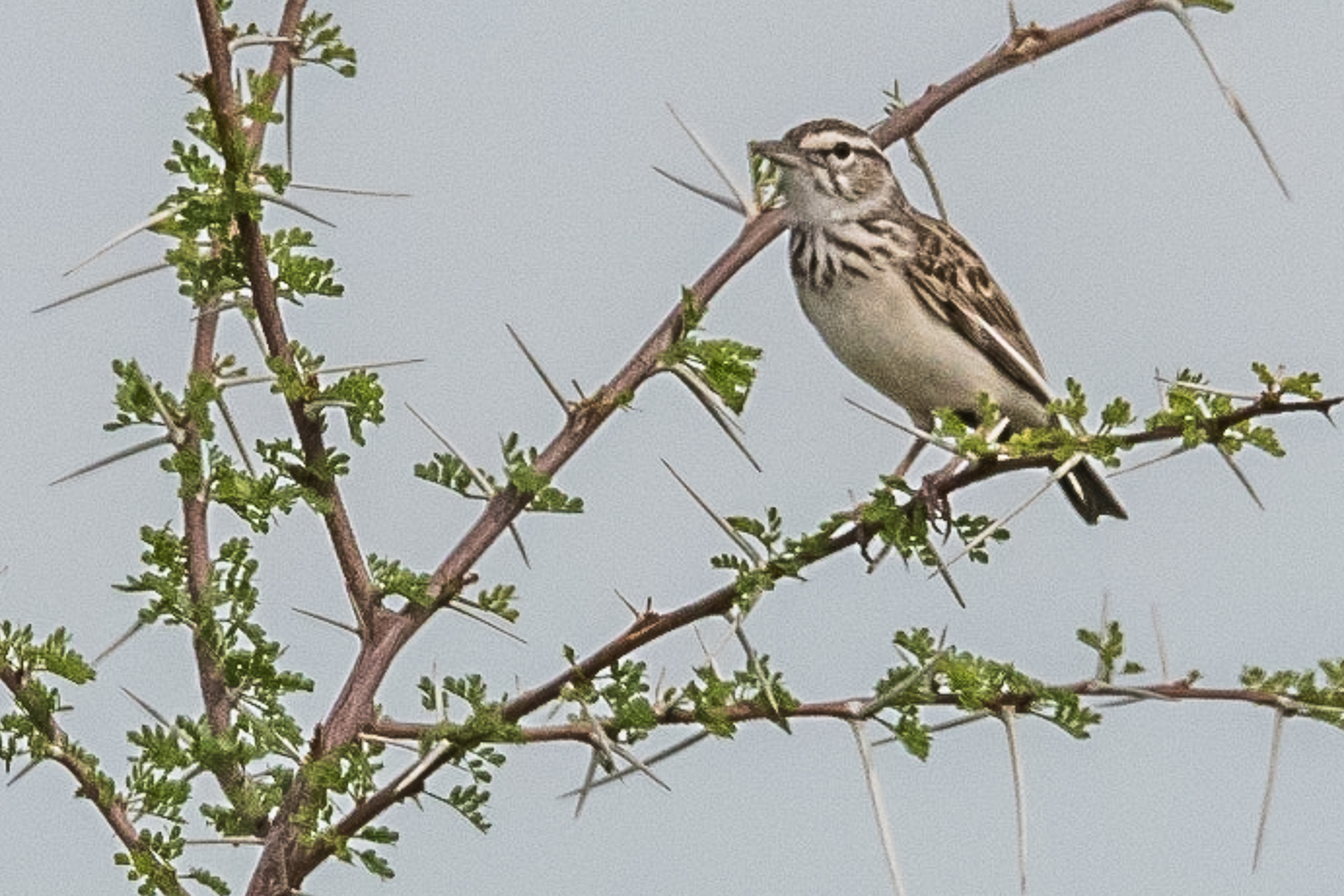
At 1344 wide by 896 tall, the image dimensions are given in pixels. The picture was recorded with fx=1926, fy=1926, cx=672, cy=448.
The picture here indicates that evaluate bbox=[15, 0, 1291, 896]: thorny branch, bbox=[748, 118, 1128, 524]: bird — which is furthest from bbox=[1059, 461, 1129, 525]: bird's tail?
bbox=[15, 0, 1291, 896]: thorny branch

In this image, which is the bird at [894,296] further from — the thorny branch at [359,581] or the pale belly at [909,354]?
the thorny branch at [359,581]

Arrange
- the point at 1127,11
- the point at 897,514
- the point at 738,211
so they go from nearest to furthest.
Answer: the point at 897,514 → the point at 1127,11 → the point at 738,211

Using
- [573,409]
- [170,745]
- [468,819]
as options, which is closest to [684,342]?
[573,409]

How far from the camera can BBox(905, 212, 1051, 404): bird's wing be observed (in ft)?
20.3

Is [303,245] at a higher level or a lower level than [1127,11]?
lower

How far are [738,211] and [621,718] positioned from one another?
1424 millimetres

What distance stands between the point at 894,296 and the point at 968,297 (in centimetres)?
29

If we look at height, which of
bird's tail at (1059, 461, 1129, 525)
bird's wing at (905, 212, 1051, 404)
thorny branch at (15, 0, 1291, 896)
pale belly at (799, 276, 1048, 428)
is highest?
bird's wing at (905, 212, 1051, 404)

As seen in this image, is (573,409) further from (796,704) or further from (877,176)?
(877,176)

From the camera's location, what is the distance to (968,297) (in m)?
6.36

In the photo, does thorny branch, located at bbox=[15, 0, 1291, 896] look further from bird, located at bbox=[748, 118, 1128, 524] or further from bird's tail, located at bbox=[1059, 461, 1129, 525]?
bird's tail, located at bbox=[1059, 461, 1129, 525]

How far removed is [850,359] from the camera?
20.2 feet

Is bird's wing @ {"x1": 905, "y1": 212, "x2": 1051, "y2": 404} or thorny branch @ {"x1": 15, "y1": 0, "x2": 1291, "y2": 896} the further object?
bird's wing @ {"x1": 905, "y1": 212, "x2": 1051, "y2": 404}

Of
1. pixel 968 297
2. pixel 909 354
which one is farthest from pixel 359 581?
pixel 968 297
